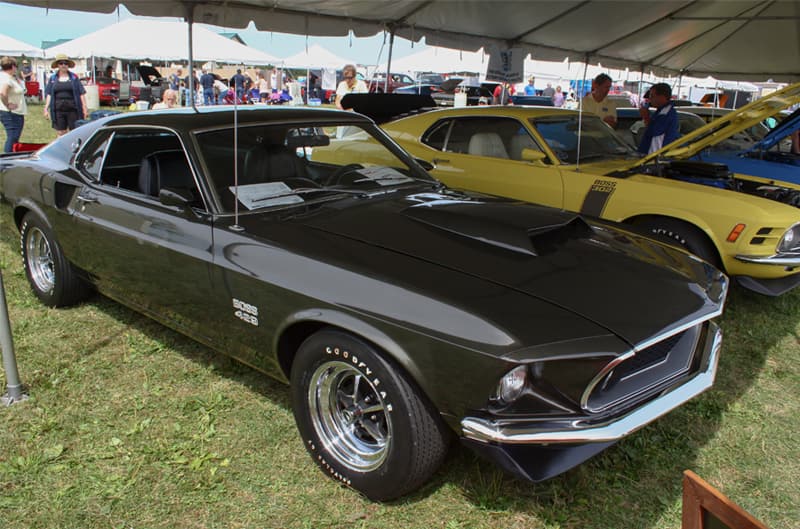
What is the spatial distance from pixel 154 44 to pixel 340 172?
17.2m

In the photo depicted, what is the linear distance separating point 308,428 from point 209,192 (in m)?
1.23

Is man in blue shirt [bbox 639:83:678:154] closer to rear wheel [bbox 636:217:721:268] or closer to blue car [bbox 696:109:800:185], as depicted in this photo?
blue car [bbox 696:109:800:185]

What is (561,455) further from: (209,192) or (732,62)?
(732,62)

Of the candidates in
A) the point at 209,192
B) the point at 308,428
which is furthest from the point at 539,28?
the point at 308,428

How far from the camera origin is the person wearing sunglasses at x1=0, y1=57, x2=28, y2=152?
9234mm

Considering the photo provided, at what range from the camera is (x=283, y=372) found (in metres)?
2.75

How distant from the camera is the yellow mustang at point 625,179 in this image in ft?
14.1

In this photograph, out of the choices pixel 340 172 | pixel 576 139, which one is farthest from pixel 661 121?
pixel 340 172

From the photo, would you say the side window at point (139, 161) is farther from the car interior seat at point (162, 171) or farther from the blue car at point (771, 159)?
the blue car at point (771, 159)

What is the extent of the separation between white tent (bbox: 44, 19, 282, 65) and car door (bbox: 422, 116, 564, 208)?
46.0 feet

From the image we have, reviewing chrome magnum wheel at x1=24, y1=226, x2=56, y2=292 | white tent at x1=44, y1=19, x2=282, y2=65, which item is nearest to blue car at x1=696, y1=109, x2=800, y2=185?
chrome magnum wheel at x1=24, y1=226, x2=56, y2=292

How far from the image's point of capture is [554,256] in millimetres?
2609

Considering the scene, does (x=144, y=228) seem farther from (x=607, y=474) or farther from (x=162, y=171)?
(x=607, y=474)

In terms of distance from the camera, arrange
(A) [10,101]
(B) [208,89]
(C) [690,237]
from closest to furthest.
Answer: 1. (C) [690,237]
2. (A) [10,101]
3. (B) [208,89]
